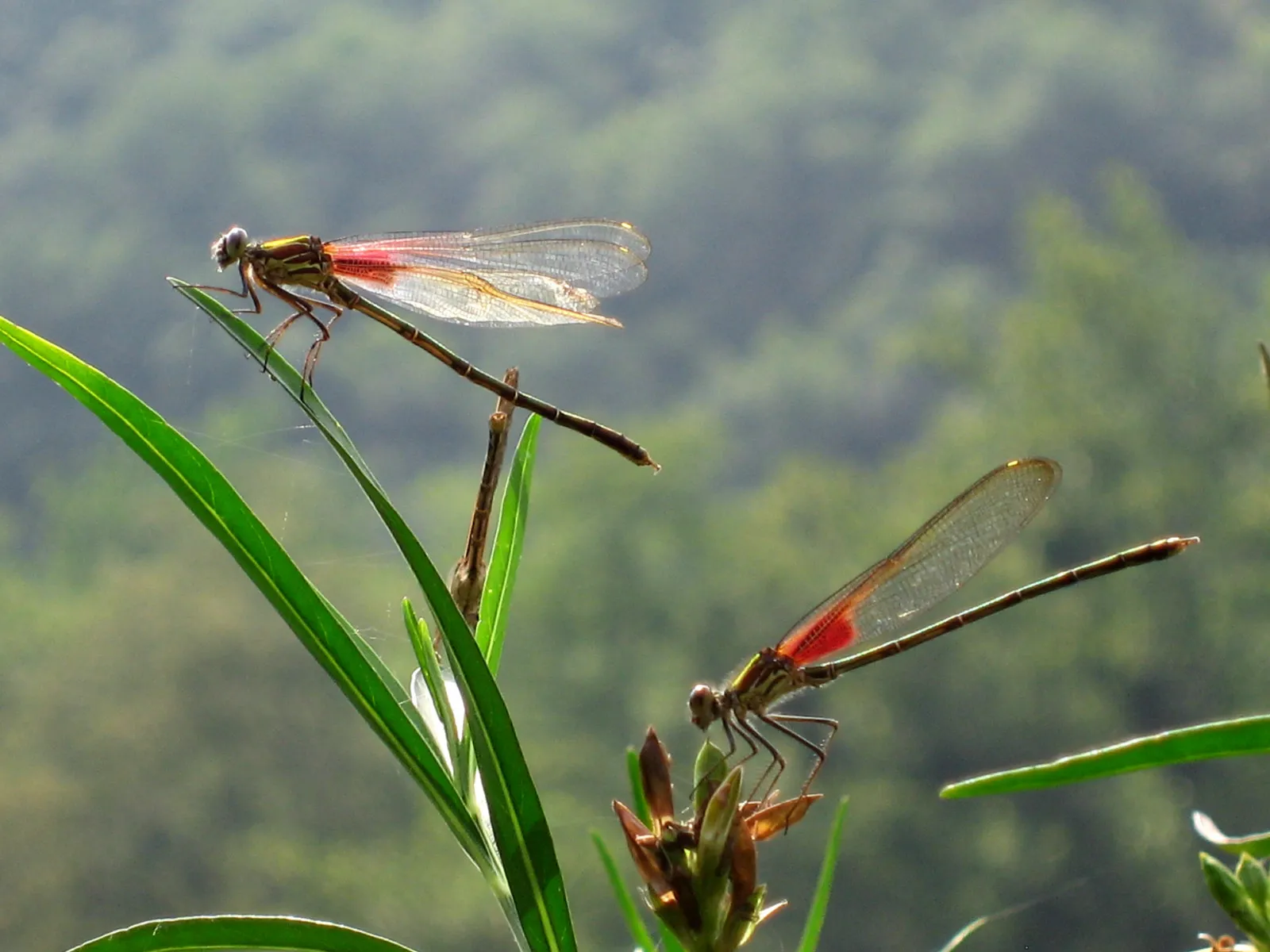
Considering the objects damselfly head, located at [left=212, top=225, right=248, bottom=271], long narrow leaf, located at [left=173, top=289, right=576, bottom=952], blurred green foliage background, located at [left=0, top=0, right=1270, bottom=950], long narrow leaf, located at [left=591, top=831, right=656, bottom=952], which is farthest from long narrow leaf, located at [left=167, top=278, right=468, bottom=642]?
blurred green foliage background, located at [left=0, top=0, right=1270, bottom=950]

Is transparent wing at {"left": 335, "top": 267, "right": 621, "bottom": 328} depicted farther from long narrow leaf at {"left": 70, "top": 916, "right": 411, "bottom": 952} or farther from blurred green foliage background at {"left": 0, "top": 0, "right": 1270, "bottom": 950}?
blurred green foliage background at {"left": 0, "top": 0, "right": 1270, "bottom": 950}

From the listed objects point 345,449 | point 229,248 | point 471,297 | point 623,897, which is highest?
point 229,248

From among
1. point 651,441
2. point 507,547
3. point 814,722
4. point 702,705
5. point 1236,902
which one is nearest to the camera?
point 1236,902

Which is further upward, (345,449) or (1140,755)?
(345,449)

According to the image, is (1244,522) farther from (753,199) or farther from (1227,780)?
(753,199)

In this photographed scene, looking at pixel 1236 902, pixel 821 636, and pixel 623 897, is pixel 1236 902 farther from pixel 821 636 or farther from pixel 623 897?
pixel 821 636

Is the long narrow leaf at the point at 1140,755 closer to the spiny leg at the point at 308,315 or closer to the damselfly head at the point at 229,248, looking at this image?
the spiny leg at the point at 308,315

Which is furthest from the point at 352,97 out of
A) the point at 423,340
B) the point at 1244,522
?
the point at 423,340

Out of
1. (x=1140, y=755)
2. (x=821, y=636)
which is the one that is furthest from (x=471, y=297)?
(x=1140, y=755)
